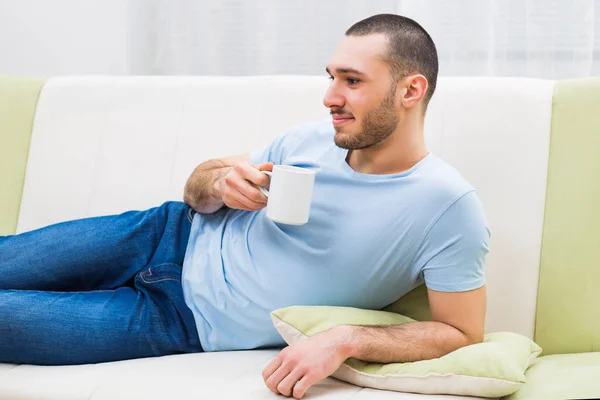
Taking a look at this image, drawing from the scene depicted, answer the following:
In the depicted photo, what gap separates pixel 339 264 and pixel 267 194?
8.1 inches

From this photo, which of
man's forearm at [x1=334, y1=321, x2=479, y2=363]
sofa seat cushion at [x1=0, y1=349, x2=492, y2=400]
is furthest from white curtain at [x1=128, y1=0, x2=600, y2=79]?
sofa seat cushion at [x1=0, y1=349, x2=492, y2=400]

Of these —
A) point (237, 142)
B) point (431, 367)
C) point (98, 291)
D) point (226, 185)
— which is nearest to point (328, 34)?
point (237, 142)

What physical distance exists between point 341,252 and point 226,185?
0.89 feet

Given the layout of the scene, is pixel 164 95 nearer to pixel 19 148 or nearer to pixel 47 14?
pixel 19 148

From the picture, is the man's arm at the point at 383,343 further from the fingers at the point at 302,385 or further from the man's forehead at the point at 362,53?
the man's forehead at the point at 362,53

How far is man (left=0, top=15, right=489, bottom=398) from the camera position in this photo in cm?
159

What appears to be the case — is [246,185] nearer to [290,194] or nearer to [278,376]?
[290,194]

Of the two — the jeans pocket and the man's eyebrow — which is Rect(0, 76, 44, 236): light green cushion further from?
the man's eyebrow

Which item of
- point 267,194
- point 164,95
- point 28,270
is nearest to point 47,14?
point 164,95

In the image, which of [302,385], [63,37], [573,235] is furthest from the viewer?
[63,37]

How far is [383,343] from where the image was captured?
1.49 meters

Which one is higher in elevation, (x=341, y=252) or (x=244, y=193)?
(x=244, y=193)

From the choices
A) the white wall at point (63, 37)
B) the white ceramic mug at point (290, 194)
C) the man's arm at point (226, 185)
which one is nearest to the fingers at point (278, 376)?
the white ceramic mug at point (290, 194)

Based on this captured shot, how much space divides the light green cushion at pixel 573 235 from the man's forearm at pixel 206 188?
0.72 meters
